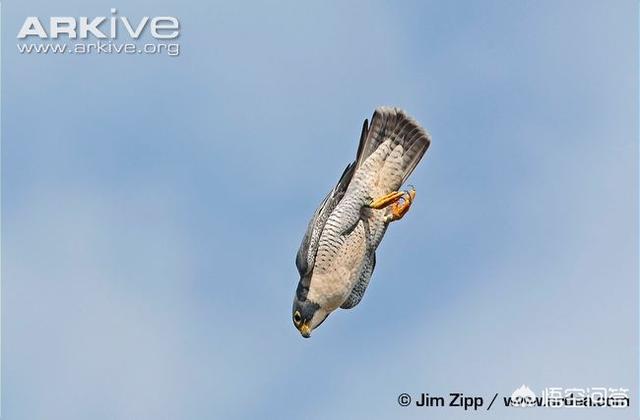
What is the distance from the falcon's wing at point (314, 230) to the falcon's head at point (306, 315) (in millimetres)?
375

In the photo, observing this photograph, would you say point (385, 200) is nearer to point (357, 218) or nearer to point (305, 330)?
point (357, 218)

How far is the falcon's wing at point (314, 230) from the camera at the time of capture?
21.5 m

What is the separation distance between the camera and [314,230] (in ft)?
70.5

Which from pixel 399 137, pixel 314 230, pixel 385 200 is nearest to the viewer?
pixel 314 230

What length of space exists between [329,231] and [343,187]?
0.65 meters

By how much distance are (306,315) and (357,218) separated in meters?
1.33

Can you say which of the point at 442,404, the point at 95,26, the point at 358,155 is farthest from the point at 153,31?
the point at 442,404

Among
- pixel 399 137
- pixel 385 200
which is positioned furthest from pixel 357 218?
pixel 399 137

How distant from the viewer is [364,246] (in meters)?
21.8

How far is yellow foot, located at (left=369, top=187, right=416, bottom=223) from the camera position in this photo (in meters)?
21.9

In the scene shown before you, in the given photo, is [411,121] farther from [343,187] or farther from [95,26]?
[95,26]

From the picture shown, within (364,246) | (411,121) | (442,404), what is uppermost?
(411,121)

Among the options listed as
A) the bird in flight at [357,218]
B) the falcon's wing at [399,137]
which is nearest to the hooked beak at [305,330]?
the bird in flight at [357,218]

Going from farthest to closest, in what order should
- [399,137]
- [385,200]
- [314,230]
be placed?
[399,137], [385,200], [314,230]
